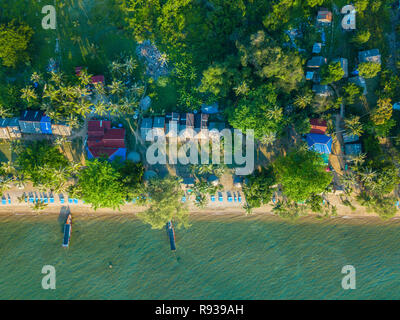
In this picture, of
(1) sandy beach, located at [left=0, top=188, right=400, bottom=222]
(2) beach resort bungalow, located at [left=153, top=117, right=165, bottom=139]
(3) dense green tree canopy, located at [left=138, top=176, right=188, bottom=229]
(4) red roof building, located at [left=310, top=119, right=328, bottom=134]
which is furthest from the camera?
(1) sandy beach, located at [left=0, top=188, right=400, bottom=222]

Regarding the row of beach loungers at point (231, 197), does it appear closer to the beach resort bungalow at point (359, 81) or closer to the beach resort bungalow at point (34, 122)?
Answer: the beach resort bungalow at point (359, 81)

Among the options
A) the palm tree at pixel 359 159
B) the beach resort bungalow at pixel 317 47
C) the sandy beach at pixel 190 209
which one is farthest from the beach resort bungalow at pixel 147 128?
the palm tree at pixel 359 159

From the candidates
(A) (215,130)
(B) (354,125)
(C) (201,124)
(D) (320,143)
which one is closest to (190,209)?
(A) (215,130)

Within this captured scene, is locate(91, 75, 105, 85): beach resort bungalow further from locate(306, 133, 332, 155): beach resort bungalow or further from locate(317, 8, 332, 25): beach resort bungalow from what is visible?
locate(317, 8, 332, 25): beach resort bungalow

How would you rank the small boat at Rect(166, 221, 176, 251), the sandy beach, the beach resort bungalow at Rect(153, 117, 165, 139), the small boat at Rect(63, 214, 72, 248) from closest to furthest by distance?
the beach resort bungalow at Rect(153, 117, 165, 139)
the small boat at Rect(63, 214, 72, 248)
the sandy beach
the small boat at Rect(166, 221, 176, 251)

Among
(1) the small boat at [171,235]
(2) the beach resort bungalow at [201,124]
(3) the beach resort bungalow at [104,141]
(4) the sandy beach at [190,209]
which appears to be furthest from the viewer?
(1) the small boat at [171,235]

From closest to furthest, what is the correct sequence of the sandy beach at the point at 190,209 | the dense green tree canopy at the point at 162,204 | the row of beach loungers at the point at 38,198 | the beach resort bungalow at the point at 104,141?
the dense green tree canopy at the point at 162,204
the beach resort bungalow at the point at 104,141
the row of beach loungers at the point at 38,198
the sandy beach at the point at 190,209

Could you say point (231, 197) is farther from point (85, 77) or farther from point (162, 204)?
point (85, 77)

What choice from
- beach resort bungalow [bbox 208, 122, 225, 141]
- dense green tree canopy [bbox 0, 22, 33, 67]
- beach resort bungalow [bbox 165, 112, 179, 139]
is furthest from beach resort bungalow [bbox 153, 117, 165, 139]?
dense green tree canopy [bbox 0, 22, 33, 67]
